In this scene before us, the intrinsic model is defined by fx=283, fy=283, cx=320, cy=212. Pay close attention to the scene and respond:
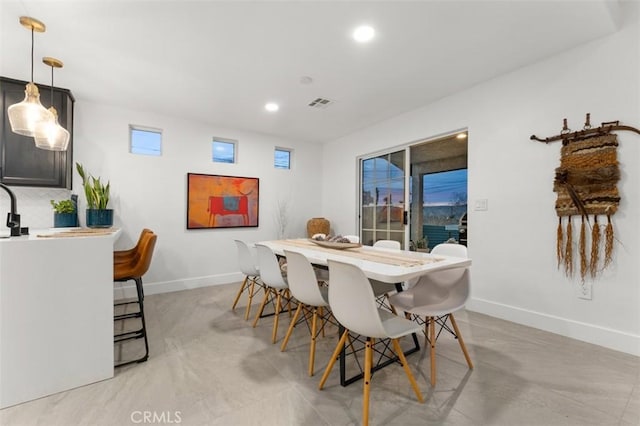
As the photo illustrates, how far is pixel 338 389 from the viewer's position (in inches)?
68.2

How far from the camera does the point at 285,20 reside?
6.81 feet

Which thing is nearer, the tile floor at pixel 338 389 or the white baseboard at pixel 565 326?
the tile floor at pixel 338 389

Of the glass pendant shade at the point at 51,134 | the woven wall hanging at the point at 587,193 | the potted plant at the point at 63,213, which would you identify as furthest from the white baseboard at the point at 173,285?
the woven wall hanging at the point at 587,193

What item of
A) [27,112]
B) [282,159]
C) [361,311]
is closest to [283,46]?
[27,112]

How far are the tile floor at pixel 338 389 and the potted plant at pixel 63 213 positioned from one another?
1898 millimetres

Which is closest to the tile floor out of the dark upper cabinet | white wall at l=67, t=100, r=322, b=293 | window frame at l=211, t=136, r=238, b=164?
white wall at l=67, t=100, r=322, b=293

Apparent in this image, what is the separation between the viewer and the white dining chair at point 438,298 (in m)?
1.82

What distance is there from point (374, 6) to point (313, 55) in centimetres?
72

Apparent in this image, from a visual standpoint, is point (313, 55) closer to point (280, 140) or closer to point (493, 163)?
point (493, 163)

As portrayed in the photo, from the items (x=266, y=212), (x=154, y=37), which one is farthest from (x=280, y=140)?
(x=154, y=37)

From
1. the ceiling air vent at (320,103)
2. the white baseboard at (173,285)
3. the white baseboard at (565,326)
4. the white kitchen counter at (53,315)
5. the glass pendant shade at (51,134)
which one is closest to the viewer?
the white kitchen counter at (53,315)

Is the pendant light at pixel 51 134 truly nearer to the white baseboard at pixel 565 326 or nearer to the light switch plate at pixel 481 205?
the light switch plate at pixel 481 205

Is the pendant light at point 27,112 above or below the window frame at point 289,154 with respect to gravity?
below

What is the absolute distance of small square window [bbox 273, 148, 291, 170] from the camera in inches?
200
